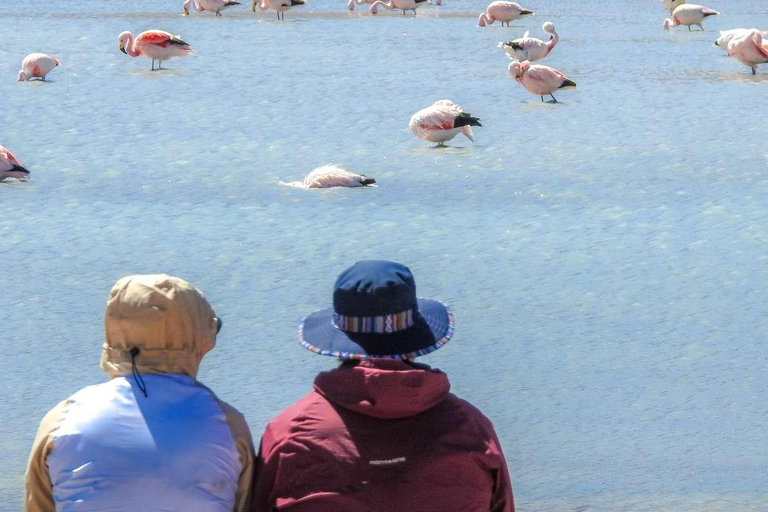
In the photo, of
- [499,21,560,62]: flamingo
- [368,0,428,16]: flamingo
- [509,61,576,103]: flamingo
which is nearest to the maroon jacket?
[509,61,576,103]: flamingo

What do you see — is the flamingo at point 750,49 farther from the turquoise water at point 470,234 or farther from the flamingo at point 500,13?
the flamingo at point 500,13

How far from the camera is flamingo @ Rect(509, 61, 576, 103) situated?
7887mm

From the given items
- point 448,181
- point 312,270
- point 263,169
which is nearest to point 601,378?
point 312,270

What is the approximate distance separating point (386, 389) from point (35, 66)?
713 cm

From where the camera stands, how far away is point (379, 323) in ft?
6.65

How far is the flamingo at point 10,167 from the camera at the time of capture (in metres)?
5.84

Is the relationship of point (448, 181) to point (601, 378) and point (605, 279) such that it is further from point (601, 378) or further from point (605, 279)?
point (601, 378)

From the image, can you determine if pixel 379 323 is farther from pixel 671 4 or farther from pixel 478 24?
pixel 671 4

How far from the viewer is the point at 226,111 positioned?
7.53m

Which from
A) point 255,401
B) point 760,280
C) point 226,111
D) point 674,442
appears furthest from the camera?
point 226,111

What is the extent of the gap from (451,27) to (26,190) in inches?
268

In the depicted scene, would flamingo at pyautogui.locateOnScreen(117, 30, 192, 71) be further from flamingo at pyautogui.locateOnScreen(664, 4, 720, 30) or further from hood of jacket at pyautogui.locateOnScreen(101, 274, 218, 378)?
hood of jacket at pyautogui.locateOnScreen(101, 274, 218, 378)

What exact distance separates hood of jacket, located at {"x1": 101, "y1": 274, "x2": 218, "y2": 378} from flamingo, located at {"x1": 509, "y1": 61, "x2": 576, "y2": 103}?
20.0 ft

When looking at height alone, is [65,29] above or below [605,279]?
below
